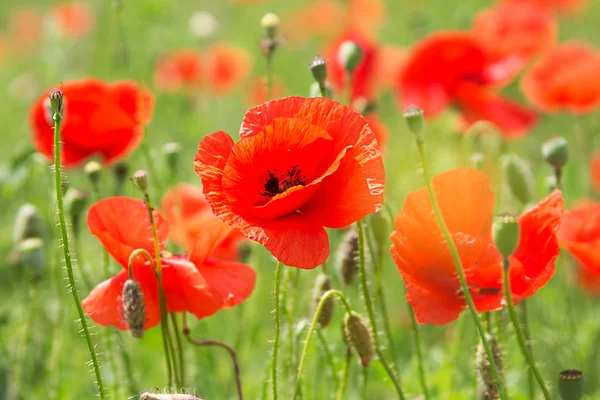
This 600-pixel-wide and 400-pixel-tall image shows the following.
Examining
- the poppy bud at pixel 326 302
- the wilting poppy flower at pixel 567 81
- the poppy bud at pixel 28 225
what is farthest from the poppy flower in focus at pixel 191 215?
the wilting poppy flower at pixel 567 81

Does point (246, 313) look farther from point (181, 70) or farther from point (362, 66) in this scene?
point (181, 70)

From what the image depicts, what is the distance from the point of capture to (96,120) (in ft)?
8.16

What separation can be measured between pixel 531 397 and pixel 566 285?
58 centimetres

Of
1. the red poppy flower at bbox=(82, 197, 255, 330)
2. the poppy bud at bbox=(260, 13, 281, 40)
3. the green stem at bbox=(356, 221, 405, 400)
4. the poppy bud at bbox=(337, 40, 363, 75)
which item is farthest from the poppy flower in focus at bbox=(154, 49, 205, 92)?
the green stem at bbox=(356, 221, 405, 400)

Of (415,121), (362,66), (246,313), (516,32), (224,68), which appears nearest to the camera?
(415,121)

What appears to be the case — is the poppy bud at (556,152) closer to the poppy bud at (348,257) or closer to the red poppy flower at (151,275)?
the poppy bud at (348,257)

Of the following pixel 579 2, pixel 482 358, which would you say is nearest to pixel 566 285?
pixel 482 358

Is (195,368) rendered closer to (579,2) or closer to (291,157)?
(291,157)

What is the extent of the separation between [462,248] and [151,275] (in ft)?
1.88

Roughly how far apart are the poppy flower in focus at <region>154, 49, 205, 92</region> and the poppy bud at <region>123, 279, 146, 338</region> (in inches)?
131

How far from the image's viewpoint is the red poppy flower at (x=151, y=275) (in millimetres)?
1543

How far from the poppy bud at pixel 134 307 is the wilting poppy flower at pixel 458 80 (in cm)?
187

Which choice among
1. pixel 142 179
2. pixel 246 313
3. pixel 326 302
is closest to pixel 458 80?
pixel 246 313

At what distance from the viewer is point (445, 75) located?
10.3ft
